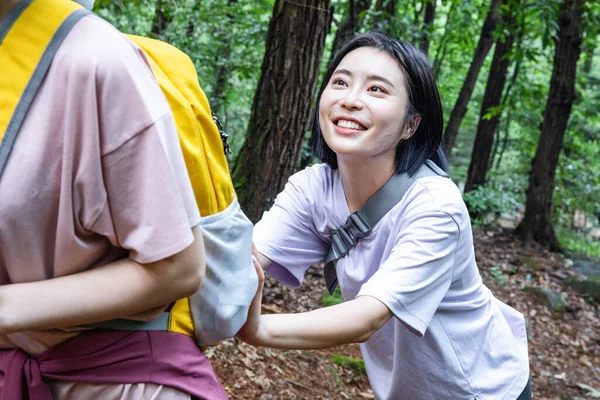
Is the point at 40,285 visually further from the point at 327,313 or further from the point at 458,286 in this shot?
the point at 458,286

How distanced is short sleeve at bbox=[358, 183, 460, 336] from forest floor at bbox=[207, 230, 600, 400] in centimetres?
206

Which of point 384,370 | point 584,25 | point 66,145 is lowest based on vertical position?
point 384,370

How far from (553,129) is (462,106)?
1707mm

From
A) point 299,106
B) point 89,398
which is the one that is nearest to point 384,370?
point 89,398

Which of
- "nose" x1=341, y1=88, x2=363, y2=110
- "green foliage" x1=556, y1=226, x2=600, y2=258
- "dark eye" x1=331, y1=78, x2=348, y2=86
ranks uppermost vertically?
"dark eye" x1=331, y1=78, x2=348, y2=86

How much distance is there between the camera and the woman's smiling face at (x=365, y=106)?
2025 millimetres

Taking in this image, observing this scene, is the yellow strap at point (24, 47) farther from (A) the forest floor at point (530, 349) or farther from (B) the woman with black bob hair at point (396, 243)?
(A) the forest floor at point (530, 349)

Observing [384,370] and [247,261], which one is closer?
[247,261]

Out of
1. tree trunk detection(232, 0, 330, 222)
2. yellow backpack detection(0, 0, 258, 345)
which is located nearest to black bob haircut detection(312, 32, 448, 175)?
yellow backpack detection(0, 0, 258, 345)

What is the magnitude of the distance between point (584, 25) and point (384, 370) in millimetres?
8648

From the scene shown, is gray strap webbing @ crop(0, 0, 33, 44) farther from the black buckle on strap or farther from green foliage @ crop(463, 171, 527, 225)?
green foliage @ crop(463, 171, 527, 225)

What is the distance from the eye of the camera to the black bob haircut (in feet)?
6.95

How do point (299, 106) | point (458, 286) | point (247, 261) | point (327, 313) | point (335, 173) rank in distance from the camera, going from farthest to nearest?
1. point (299, 106)
2. point (335, 173)
3. point (458, 286)
4. point (327, 313)
5. point (247, 261)

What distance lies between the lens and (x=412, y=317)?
1832 millimetres
